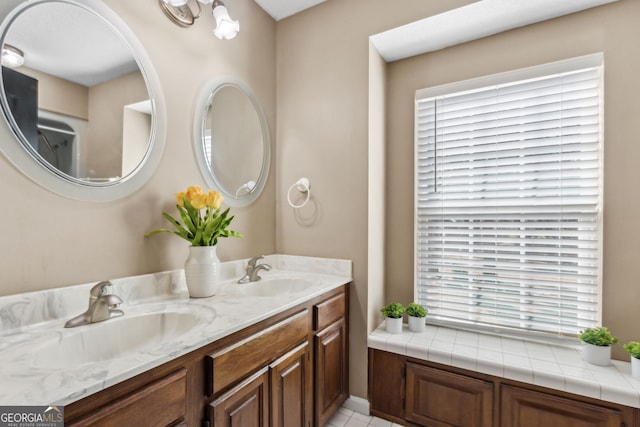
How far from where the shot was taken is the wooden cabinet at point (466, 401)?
4.35 ft

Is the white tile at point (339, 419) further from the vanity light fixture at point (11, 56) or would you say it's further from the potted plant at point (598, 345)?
the vanity light fixture at point (11, 56)

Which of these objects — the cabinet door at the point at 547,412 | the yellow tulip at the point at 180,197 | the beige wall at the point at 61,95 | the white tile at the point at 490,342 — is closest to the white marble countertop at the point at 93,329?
the yellow tulip at the point at 180,197

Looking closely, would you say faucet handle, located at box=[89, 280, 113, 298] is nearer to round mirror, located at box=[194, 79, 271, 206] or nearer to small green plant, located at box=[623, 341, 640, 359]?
round mirror, located at box=[194, 79, 271, 206]

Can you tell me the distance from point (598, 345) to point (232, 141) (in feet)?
7.54

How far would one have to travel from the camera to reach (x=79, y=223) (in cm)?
112

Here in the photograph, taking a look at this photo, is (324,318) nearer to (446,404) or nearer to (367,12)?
(446,404)

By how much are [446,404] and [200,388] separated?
1391 mm

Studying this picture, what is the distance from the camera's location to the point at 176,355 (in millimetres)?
799

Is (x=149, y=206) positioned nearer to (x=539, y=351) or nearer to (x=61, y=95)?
(x=61, y=95)

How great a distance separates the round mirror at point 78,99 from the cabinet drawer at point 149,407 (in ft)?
2.63

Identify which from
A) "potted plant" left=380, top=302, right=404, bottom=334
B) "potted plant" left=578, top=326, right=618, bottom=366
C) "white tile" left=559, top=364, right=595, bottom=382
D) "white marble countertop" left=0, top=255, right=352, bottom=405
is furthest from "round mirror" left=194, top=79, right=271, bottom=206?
"potted plant" left=578, top=326, right=618, bottom=366

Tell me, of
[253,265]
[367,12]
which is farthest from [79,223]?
[367,12]

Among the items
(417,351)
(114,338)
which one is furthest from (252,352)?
(417,351)

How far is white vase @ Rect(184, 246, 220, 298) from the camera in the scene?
131 cm
